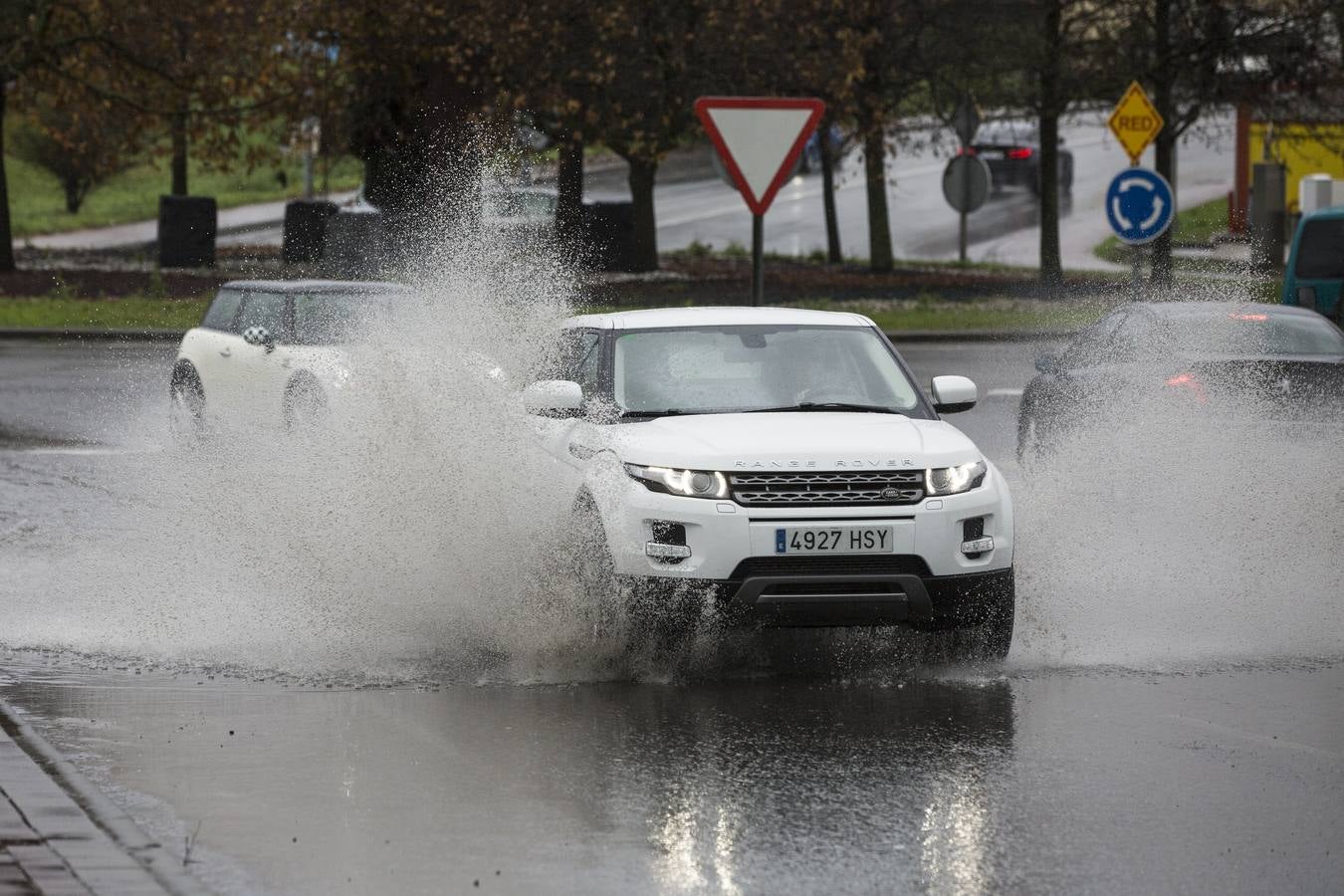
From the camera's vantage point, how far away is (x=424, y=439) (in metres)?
10.7

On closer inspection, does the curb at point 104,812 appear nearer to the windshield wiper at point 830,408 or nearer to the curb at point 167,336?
the windshield wiper at point 830,408

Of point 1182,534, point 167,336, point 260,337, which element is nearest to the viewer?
point 1182,534

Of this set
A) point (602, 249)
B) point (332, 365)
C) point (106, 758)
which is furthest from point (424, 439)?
point (602, 249)

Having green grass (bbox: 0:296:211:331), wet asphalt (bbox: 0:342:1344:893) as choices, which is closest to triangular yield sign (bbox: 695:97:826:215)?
wet asphalt (bbox: 0:342:1344:893)

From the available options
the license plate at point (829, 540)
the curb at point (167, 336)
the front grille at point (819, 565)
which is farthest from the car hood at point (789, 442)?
the curb at point (167, 336)

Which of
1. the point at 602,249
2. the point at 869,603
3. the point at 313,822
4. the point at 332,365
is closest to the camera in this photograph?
the point at 313,822

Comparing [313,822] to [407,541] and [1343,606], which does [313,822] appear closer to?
[407,541]

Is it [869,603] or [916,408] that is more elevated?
[916,408]

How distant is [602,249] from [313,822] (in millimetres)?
33826

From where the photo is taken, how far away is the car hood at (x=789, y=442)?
8906mm

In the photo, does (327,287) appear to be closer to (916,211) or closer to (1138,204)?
(1138,204)

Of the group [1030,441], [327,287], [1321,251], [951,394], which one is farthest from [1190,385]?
[327,287]

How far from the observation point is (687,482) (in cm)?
894

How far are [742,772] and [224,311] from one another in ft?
43.8
